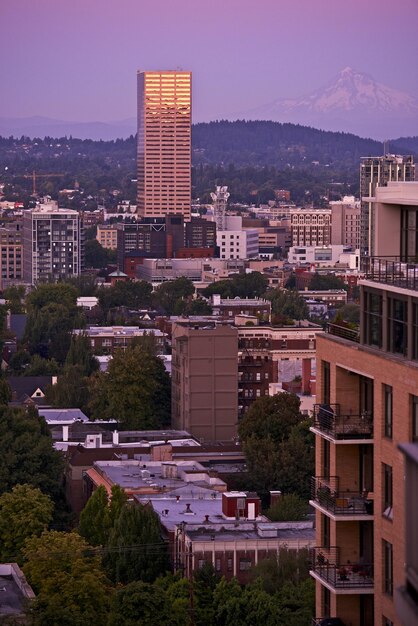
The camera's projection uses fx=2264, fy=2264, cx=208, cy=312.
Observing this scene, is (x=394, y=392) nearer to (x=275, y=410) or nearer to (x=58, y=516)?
(x=58, y=516)

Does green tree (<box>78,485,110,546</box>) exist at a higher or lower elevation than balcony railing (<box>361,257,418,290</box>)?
lower

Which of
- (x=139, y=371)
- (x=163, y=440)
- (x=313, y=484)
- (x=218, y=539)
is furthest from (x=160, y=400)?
(x=313, y=484)

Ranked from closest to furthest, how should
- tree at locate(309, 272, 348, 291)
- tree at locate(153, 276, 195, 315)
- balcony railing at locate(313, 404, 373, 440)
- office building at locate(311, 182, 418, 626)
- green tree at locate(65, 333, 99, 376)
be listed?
office building at locate(311, 182, 418, 626), balcony railing at locate(313, 404, 373, 440), green tree at locate(65, 333, 99, 376), tree at locate(153, 276, 195, 315), tree at locate(309, 272, 348, 291)

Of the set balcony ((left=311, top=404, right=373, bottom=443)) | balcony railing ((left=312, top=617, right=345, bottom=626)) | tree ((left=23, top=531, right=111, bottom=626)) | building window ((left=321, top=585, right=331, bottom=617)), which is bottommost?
tree ((left=23, top=531, right=111, bottom=626))

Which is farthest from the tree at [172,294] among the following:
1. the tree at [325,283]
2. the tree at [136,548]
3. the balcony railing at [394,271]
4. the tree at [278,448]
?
the balcony railing at [394,271]

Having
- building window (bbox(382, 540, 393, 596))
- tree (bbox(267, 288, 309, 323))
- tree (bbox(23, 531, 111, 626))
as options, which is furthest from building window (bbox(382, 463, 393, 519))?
tree (bbox(267, 288, 309, 323))

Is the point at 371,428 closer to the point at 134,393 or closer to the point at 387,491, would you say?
the point at 387,491

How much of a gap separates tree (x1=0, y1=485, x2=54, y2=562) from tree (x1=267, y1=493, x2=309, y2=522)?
535cm

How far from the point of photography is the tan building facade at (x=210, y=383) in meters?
77.9

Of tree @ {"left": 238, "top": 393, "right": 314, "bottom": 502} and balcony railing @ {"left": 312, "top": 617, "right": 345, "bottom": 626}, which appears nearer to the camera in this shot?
balcony railing @ {"left": 312, "top": 617, "right": 345, "bottom": 626}

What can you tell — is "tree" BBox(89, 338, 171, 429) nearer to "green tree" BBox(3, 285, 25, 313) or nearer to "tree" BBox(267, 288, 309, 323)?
"tree" BBox(267, 288, 309, 323)

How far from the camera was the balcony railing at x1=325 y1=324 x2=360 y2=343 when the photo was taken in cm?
2273

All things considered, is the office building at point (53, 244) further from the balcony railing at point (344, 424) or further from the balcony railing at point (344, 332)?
the balcony railing at point (344, 424)

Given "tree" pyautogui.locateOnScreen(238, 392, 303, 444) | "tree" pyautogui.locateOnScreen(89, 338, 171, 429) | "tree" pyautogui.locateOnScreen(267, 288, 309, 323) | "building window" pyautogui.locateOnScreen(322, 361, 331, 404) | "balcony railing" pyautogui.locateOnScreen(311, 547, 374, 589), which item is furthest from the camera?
"tree" pyautogui.locateOnScreen(267, 288, 309, 323)
